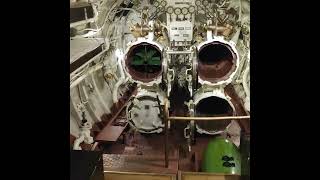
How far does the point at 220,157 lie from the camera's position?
2.04m

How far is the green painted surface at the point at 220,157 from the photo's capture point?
79.2 inches

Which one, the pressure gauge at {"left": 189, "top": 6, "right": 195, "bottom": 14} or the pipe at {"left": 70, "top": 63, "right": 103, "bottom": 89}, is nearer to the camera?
the pipe at {"left": 70, "top": 63, "right": 103, "bottom": 89}

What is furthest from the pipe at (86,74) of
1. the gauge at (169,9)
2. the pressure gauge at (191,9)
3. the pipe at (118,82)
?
the pressure gauge at (191,9)

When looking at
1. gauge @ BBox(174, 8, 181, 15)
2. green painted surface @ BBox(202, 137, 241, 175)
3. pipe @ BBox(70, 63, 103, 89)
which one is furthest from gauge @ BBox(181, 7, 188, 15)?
green painted surface @ BBox(202, 137, 241, 175)

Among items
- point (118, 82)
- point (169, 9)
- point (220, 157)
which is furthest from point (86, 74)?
point (220, 157)

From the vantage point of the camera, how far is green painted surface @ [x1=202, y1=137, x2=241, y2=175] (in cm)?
201

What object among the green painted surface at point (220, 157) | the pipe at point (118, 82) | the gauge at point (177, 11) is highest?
the gauge at point (177, 11)

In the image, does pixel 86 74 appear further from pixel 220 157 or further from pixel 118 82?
pixel 220 157

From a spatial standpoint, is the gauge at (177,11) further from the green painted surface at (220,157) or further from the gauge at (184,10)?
the green painted surface at (220,157)

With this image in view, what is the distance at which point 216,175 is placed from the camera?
1977 millimetres

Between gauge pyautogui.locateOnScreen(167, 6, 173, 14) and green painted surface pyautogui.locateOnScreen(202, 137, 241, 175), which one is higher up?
gauge pyautogui.locateOnScreen(167, 6, 173, 14)

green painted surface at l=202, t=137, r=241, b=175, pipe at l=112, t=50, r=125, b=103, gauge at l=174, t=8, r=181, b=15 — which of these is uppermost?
gauge at l=174, t=8, r=181, b=15

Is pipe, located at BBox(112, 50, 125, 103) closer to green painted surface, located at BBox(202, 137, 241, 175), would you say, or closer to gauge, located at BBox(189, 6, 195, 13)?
gauge, located at BBox(189, 6, 195, 13)
